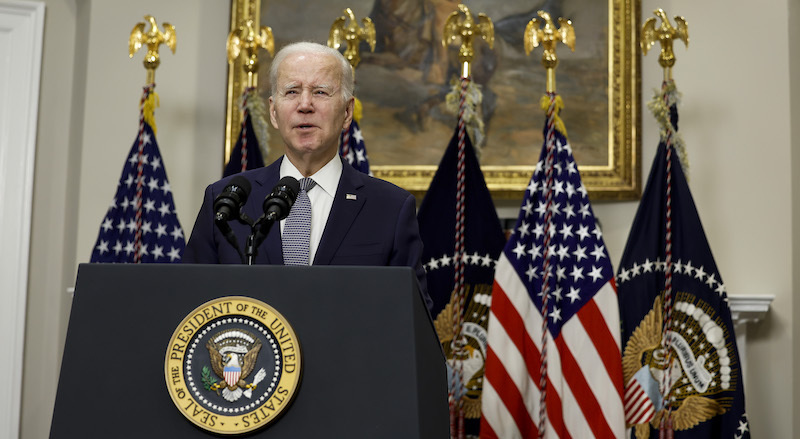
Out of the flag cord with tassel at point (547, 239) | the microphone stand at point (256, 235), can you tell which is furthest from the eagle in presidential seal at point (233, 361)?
the flag cord with tassel at point (547, 239)

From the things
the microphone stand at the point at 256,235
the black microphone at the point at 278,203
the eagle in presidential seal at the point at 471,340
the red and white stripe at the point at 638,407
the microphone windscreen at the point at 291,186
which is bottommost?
the red and white stripe at the point at 638,407

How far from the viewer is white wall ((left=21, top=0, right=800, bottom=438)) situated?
4516 millimetres

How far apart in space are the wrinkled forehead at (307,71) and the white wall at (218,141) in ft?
9.36

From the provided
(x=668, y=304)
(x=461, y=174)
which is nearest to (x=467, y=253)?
(x=461, y=174)

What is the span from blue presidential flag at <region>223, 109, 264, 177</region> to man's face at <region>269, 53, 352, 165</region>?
7.69ft

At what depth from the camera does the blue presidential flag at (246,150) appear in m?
4.63

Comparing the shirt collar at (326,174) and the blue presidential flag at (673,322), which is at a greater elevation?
the shirt collar at (326,174)

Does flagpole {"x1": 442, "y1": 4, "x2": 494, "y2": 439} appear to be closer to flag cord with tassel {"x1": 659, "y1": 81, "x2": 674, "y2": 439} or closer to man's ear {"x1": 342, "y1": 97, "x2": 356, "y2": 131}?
flag cord with tassel {"x1": 659, "y1": 81, "x2": 674, "y2": 439}

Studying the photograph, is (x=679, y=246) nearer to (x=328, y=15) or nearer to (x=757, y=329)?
(x=757, y=329)

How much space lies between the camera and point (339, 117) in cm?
233

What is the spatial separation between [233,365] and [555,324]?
109 inches

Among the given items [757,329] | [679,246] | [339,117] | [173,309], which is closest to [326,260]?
[339,117]

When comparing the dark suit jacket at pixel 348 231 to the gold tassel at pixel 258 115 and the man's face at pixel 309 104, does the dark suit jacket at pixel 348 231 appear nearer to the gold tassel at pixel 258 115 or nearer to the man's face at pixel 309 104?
the man's face at pixel 309 104

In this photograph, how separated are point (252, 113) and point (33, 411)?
7.11 ft
